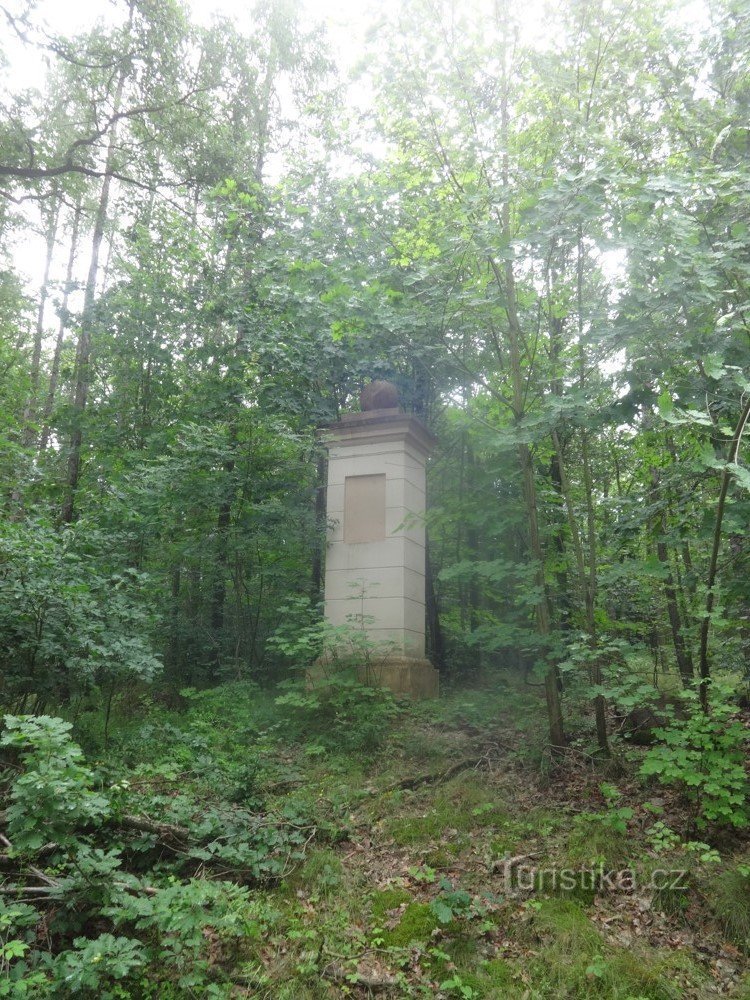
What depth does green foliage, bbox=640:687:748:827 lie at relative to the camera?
3.69 meters

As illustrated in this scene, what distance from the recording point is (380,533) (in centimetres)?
814

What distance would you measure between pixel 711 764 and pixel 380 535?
4.84m

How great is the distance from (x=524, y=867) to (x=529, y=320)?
5093 mm

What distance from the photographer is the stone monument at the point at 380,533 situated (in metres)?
7.76

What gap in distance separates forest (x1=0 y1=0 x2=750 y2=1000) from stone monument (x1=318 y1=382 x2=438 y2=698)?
0.46 m

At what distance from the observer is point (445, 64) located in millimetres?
5812

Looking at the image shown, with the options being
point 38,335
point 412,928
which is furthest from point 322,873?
point 38,335

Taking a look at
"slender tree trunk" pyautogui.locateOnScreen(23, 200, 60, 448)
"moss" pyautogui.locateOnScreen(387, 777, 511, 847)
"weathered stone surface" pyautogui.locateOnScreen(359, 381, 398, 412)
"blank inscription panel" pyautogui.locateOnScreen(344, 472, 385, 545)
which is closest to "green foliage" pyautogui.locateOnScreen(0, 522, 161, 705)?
"moss" pyautogui.locateOnScreen(387, 777, 511, 847)

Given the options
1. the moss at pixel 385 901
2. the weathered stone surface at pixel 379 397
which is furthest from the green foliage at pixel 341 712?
the weathered stone surface at pixel 379 397

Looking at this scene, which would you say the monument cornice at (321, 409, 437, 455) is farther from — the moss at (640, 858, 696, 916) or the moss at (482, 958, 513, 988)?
the moss at (482, 958, 513, 988)

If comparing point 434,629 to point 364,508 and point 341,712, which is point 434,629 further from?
point 341,712

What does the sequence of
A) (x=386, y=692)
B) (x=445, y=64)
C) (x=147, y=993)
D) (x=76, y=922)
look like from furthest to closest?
(x=386, y=692) → (x=445, y=64) → (x=76, y=922) → (x=147, y=993)

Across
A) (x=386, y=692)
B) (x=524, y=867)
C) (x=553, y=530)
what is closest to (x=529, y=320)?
(x=553, y=530)

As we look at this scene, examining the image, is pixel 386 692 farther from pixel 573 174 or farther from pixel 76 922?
pixel 573 174
